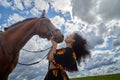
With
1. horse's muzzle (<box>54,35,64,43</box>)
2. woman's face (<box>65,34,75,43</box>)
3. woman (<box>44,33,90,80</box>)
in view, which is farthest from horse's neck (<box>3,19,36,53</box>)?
woman's face (<box>65,34,75,43</box>)

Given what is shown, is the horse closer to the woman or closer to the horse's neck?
the horse's neck

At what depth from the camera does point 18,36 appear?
644cm

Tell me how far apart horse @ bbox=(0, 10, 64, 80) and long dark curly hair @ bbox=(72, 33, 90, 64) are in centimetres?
87

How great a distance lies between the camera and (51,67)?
5.03 m

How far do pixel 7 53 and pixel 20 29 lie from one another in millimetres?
903

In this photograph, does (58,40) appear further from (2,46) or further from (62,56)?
(2,46)

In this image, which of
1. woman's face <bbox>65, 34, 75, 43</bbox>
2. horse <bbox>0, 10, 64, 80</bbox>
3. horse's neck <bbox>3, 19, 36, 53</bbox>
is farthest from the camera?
horse's neck <bbox>3, 19, 36, 53</bbox>

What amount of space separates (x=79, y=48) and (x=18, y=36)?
81.2 inches

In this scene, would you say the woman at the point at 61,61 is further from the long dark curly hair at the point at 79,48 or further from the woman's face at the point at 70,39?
the long dark curly hair at the point at 79,48

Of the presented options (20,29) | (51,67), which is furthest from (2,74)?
(51,67)

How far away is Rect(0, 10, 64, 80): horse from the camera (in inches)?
243

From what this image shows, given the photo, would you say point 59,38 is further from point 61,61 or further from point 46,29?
point 61,61

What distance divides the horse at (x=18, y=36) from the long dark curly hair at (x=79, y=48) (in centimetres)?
87

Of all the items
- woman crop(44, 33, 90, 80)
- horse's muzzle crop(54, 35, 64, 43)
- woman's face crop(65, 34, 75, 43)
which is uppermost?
horse's muzzle crop(54, 35, 64, 43)
